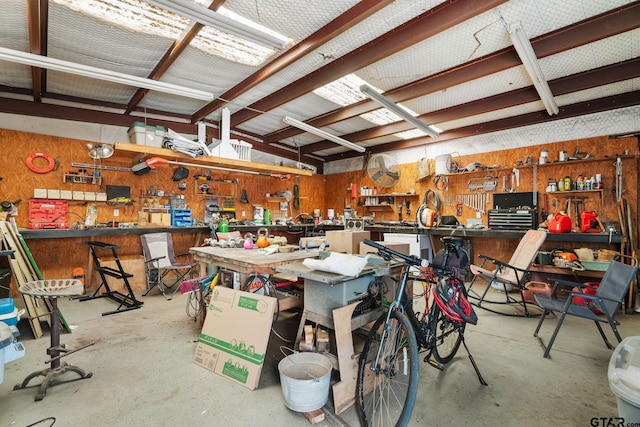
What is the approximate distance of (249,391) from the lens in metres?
1.96

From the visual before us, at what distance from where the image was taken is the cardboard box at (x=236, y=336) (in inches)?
80.5

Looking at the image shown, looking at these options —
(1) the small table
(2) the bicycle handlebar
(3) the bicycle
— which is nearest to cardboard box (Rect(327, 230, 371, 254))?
(1) the small table

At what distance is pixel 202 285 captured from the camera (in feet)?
9.78

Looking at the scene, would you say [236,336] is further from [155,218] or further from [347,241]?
[155,218]

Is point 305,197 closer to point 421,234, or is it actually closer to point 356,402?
point 421,234

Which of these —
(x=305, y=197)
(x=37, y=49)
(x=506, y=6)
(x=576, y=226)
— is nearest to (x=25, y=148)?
(x=37, y=49)

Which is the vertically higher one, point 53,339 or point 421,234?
point 421,234

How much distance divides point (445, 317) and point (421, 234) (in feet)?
11.0

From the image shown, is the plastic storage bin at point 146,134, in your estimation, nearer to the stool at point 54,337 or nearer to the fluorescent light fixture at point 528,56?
the stool at point 54,337

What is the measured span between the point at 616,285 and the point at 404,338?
213 cm

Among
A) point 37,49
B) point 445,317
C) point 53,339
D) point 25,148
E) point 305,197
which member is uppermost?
point 37,49

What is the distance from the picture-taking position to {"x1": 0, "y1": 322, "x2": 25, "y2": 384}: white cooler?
4.60 ft

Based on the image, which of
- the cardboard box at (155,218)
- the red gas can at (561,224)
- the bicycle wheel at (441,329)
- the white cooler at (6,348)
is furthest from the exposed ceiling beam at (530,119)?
the white cooler at (6,348)

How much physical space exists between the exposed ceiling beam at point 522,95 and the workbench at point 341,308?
3537 mm
